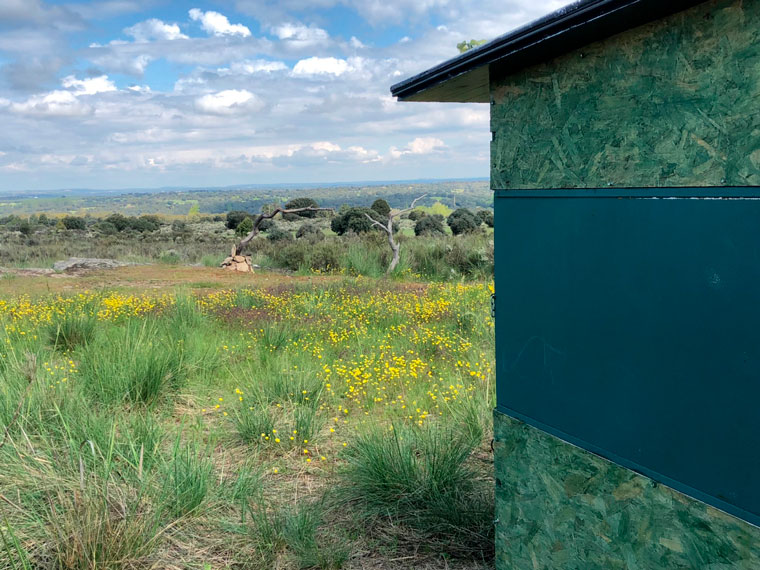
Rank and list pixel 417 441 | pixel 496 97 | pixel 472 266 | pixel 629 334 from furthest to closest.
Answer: pixel 472 266, pixel 417 441, pixel 496 97, pixel 629 334

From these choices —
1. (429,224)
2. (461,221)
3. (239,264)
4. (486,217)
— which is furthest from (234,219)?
(239,264)

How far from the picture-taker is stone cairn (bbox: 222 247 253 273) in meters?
18.1

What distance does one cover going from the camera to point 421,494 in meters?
4.21

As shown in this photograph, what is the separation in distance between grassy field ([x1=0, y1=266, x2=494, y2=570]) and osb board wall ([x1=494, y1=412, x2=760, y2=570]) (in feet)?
2.87

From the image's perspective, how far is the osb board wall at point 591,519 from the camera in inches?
89.9

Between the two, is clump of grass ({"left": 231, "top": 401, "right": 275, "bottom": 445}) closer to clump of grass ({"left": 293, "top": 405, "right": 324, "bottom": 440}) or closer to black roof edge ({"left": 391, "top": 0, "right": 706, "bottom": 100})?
clump of grass ({"left": 293, "top": 405, "right": 324, "bottom": 440})

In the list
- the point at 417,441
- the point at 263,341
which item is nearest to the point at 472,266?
the point at 263,341

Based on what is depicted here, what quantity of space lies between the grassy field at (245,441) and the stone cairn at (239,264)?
832 cm

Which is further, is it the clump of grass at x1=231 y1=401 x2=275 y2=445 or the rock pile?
the rock pile

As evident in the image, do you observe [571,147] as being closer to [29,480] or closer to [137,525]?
[137,525]

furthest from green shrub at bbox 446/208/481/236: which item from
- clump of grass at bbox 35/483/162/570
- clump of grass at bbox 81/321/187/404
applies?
clump of grass at bbox 35/483/162/570

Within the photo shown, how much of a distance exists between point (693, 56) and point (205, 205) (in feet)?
326

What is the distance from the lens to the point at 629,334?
8.11ft

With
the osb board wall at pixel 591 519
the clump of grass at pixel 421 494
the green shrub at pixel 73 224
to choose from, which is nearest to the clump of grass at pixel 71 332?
the clump of grass at pixel 421 494
